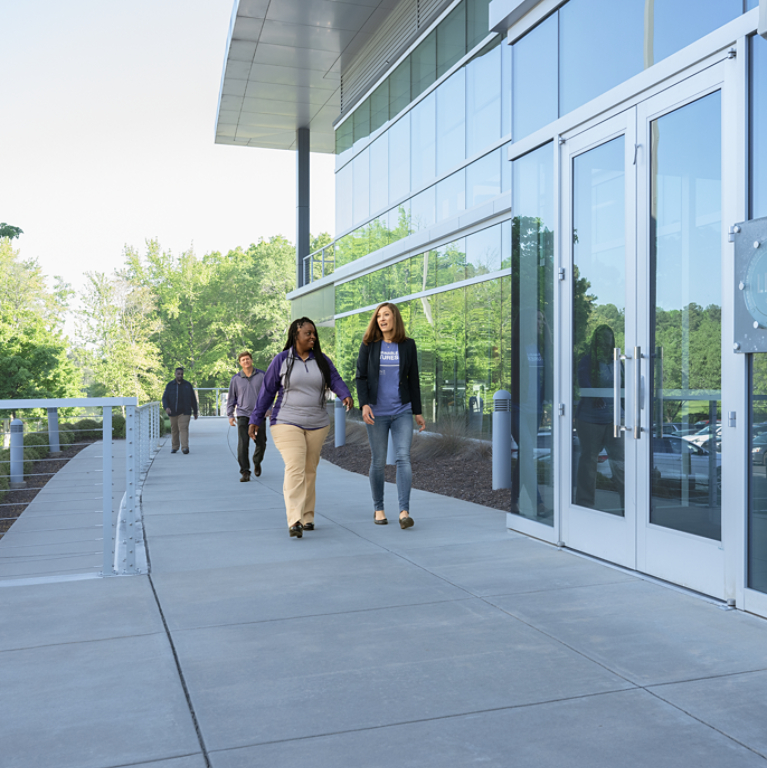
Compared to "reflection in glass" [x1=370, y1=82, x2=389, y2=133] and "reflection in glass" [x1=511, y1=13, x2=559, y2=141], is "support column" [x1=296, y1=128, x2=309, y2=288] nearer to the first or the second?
"reflection in glass" [x1=370, y1=82, x2=389, y2=133]

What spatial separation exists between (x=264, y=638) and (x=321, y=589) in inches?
40.2

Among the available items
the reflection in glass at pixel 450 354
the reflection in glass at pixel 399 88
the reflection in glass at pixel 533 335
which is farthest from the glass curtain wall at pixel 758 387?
the reflection in glass at pixel 399 88

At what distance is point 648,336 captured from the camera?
546 centimetres

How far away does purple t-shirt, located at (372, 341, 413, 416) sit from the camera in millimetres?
7520

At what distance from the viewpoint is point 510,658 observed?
12.9ft

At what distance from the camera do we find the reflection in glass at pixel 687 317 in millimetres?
4926

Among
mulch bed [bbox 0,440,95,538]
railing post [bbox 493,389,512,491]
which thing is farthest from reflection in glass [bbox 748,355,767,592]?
mulch bed [bbox 0,440,95,538]

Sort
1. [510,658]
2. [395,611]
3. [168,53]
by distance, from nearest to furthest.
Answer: [510,658]
[395,611]
[168,53]

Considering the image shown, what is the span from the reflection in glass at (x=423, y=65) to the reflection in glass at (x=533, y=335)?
38.4 ft

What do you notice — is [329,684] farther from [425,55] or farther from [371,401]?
[425,55]

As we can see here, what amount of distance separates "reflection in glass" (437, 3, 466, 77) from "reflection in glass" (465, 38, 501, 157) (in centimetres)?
68

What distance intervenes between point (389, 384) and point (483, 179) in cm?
881

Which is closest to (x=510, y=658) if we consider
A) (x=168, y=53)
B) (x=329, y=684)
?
(x=329, y=684)

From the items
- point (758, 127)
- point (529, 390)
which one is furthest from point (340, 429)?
point (758, 127)
